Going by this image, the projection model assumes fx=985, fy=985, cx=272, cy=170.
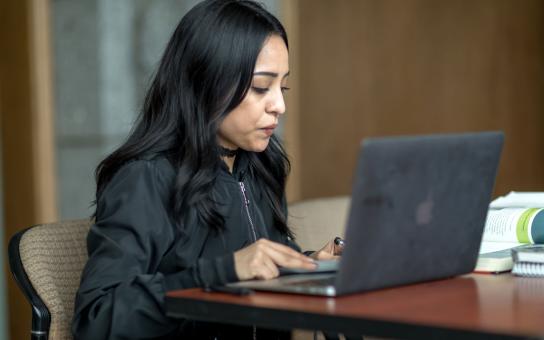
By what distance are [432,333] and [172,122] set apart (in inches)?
32.1

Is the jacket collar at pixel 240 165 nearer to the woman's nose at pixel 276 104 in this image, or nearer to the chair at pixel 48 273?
the woman's nose at pixel 276 104

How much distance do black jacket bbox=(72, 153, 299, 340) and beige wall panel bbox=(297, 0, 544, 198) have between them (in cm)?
191

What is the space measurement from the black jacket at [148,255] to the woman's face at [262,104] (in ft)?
0.33

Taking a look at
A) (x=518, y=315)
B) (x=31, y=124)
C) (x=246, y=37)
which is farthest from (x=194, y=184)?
(x=31, y=124)

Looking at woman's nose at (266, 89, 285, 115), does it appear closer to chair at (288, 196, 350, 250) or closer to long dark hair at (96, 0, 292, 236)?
long dark hair at (96, 0, 292, 236)

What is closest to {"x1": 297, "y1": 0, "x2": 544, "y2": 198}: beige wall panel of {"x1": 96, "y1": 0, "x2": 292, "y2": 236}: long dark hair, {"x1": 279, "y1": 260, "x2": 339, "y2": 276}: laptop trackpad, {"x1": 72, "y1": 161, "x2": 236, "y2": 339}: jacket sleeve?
{"x1": 96, "y1": 0, "x2": 292, "y2": 236}: long dark hair

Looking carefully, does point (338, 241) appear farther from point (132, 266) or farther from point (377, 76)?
point (377, 76)

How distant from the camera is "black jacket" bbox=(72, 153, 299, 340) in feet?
4.77

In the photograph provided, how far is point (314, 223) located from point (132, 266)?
0.72 m

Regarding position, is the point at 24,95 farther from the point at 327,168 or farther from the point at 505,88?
the point at 505,88

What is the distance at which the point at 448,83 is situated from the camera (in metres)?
3.74

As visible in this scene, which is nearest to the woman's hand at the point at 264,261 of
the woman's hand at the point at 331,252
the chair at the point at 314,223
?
the woman's hand at the point at 331,252

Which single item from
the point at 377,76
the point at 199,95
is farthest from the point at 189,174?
the point at 377,76

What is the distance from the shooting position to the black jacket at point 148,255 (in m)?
1.45
